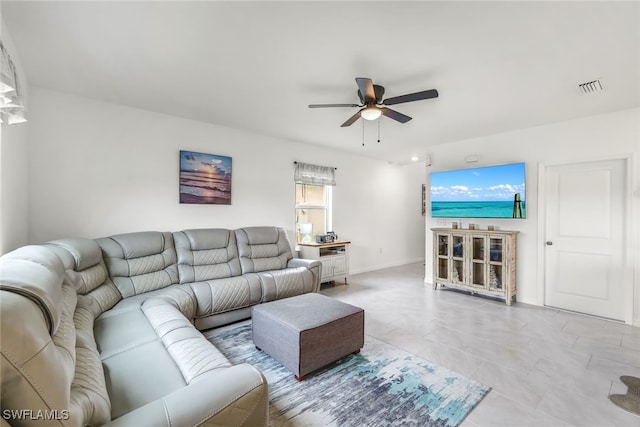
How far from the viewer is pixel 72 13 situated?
1.74 metres

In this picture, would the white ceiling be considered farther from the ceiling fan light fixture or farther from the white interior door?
the white interior door

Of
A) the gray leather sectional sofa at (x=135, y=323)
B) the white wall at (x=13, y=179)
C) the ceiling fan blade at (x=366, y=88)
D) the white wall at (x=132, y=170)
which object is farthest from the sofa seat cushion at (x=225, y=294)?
the ceiling fan blade at (x=366, y=88)

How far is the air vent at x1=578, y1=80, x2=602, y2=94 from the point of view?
8.29 ft

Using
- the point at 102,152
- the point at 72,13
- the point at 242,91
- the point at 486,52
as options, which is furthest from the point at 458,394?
the point at 102,152

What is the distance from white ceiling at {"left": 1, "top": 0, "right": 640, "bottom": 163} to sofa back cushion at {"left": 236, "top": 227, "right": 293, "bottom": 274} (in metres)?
1.64

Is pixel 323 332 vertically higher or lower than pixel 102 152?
lower

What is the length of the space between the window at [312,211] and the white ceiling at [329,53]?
1.88 metres

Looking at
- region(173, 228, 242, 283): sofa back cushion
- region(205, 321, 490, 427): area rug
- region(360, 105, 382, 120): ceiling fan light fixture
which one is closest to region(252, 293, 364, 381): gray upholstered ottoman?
region(205, 321, 490, 427): area rug

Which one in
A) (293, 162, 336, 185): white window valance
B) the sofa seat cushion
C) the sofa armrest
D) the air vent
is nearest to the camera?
the sofa armrest

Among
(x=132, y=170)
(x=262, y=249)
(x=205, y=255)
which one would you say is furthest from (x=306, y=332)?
(x=132, y=170)

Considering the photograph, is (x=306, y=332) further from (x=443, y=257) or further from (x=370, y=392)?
(x=443, y=257)

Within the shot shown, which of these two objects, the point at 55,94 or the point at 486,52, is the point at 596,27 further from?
the point at 55,94

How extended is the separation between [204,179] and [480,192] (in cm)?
403

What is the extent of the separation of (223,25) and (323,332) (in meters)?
2.30
